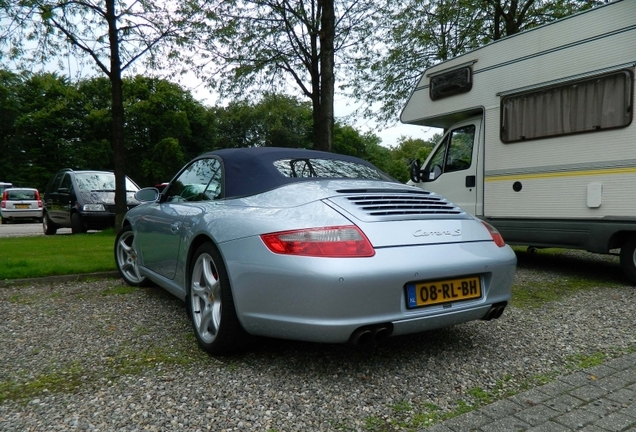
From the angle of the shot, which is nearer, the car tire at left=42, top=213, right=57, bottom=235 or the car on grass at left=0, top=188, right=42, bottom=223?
the car tire at left=42, top=213, right=57, bottom=235

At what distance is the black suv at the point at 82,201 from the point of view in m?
11.1

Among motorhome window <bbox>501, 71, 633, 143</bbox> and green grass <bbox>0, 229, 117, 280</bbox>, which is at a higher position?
motorhome window <bbox>501, 71, 633, 143</bbox>

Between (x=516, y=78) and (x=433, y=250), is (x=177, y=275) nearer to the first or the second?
(x=433, y=250)

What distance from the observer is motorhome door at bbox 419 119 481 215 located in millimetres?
6903

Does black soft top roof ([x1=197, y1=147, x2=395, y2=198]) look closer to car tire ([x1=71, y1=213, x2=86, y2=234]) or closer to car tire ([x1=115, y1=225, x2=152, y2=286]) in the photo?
car tire ([x1=115, y1=225, x2=152, y2=286])

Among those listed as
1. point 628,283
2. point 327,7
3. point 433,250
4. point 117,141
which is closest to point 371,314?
point 433,250

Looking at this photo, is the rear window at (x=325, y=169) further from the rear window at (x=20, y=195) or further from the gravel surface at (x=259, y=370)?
the rear window at (x=20, y=195)

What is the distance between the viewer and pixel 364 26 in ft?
39.6

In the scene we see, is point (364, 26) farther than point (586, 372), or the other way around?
point (364, 26)

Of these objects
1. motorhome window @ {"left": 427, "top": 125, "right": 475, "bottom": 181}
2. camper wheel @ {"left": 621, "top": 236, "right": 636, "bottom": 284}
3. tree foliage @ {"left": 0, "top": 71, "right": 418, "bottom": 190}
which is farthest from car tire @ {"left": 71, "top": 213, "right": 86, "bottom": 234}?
tree foliage @ {"left": 0, "top": 71, "right": 418, "bottom": 190}

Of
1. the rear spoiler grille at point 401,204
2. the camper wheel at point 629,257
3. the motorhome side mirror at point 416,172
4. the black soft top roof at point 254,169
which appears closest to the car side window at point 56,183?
the motorhome side mirror at point 416,172

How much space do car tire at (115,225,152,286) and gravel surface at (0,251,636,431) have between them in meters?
0.78

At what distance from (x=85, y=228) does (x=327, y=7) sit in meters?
7.44

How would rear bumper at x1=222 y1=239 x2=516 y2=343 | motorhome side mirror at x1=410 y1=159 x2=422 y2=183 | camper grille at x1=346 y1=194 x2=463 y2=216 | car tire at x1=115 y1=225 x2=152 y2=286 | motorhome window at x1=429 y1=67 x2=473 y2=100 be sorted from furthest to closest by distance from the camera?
motorhome side mirror at x1=410 y1=159 x2=422 y2=183, motorhome window at x1=429 y1=67 x2=473 y2=100, car tire at x1=115 y1=225 x2=152 y2=286, camper grille at x1=346 y1=194 x2=463 y2=216, rear bumper at x1=222 y1=239 x2=516 y2=343
